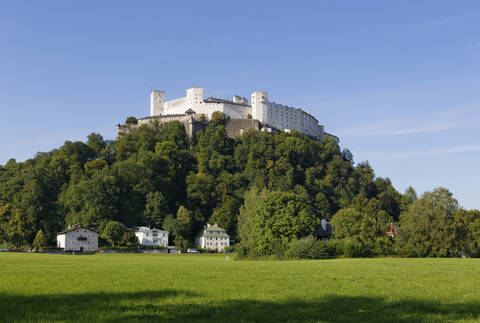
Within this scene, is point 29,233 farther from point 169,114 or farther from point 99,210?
point 169,114

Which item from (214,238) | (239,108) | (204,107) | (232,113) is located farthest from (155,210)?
(239,108)

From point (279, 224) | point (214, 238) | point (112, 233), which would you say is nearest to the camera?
point (279, 224)

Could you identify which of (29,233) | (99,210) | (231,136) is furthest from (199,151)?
(29,233)

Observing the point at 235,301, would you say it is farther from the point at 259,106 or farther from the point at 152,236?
the point at 259,106

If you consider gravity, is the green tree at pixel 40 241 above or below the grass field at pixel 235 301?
below

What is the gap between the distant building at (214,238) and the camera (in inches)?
4453

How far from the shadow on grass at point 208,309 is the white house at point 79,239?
85.7 m

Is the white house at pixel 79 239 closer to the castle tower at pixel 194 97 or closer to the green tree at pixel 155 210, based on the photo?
the green tree at pixel 155 210

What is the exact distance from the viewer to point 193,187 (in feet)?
410

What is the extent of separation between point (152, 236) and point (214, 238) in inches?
586

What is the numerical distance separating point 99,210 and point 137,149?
37.7 meters

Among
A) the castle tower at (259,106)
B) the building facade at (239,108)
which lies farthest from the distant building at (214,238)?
the castle tower at (259,106)

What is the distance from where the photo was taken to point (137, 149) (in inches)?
5482

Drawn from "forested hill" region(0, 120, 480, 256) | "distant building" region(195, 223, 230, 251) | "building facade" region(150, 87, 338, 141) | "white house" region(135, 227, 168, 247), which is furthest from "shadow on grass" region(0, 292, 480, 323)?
"building facade" region(150, 87, 338, 141)
